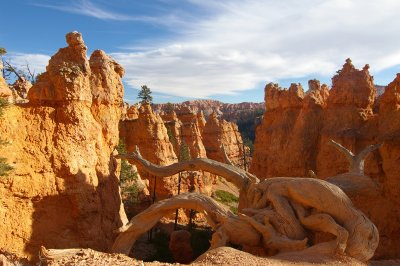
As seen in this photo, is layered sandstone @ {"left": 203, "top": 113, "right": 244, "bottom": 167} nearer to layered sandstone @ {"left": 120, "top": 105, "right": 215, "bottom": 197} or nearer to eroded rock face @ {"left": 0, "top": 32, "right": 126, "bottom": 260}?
layered sandstone @ {"left": 120, "top": 105, "right": 215, "bottom": 197}

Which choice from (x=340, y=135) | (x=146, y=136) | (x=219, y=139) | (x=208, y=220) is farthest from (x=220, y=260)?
(x=219, y=139)

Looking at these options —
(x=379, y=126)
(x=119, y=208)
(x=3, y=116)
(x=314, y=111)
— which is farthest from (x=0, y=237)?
(x=314, y=111)

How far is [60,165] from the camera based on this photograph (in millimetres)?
12805

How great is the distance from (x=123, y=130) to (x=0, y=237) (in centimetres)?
2130

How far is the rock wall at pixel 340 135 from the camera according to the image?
16375mm

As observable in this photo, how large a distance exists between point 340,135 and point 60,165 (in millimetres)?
14343

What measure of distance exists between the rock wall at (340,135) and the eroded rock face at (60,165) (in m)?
9.91

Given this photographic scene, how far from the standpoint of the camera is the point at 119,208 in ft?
50.7

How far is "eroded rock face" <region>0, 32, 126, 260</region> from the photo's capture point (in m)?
11.8

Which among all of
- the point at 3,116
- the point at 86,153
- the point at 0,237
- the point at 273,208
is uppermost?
the point at 3,116

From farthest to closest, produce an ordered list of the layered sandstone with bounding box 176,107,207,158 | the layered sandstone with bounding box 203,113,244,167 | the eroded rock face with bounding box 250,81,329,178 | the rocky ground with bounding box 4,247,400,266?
the layered sandstone with bounding box 203,113,244,167 < the layered sandstone with bounding box 176,107,207,158 < the eroded rock face with bounding box 250,81,329,178 < the rocky ground with bounding box 4,247,400,266

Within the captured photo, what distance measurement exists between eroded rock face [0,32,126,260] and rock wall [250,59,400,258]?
9906mm

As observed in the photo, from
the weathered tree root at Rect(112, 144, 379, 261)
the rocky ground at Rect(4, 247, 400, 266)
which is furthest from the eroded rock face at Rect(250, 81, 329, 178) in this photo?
the rocky ground at Rect(4, 247, 400, 266)

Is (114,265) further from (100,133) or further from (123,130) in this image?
(123,130)
